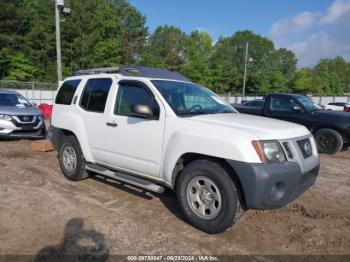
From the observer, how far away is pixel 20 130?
33.7 feet

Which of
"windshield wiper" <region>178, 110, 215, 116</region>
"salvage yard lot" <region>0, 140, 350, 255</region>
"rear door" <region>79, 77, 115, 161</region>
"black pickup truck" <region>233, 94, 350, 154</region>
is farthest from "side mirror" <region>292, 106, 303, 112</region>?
"rear door" <region>79, 77, 115, 161</region>

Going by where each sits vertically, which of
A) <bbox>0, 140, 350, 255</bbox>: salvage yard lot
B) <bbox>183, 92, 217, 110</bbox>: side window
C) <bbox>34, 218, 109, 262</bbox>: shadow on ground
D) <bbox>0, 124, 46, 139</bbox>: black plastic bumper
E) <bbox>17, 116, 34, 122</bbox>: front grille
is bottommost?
<bbox>34, 218, 109, 262</bbox>: shadow on ground

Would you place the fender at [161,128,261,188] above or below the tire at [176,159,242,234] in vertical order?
above

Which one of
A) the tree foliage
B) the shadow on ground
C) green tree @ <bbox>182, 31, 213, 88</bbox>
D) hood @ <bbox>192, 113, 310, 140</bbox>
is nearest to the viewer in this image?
the shadow on ground

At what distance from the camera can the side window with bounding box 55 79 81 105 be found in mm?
6387

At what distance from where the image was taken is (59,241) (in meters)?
3.91

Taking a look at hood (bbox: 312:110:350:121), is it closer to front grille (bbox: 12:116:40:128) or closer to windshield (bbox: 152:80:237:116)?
windshield (bbox: 152:80:237:116)

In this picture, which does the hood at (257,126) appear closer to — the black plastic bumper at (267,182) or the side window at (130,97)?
the black plastic bumper at (267,182)

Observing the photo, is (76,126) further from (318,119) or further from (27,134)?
(318,119)

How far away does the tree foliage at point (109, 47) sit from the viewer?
1644 inches

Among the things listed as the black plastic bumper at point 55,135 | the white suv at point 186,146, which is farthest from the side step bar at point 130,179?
the black plastic bumper at point 55,135

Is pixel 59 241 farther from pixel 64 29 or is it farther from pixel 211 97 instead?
pixel 64 29

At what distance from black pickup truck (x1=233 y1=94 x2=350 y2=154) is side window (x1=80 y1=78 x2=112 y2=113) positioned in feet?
20.6

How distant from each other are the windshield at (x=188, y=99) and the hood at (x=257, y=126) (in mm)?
299
